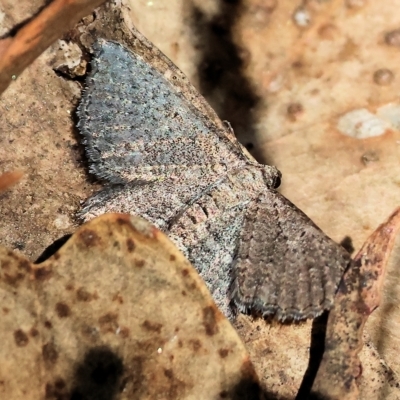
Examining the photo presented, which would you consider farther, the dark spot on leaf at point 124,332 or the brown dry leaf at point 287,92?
the brown dry leaf at point 287,92

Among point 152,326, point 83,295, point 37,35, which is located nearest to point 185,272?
point 152,326

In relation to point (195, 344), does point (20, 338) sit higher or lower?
lower

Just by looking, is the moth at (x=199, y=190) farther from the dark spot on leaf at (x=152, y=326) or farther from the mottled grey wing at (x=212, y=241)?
the dark spot on leaf at (x=152, y=326)

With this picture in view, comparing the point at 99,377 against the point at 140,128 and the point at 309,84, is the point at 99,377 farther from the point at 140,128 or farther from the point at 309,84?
the point at 309,84

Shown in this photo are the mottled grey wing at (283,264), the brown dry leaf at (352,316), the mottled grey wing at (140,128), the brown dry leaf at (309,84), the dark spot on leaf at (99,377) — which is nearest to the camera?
the dark spot on leaf at (99,377)

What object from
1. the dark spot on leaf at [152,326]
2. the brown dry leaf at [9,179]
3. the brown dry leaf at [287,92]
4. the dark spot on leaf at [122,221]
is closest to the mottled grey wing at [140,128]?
the brown dry leaf at [287,92]

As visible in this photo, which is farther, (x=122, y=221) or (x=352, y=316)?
(x=352, y=316)

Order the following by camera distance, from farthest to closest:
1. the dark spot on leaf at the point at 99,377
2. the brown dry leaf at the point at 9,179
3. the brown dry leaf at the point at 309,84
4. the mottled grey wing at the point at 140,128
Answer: the brown dry leaf at the point at 309,84, the mottled grey wing at the point at 140,128, the brown dry leaf at the point at 9,179, the dark spot on leaf at the point at 99,377
